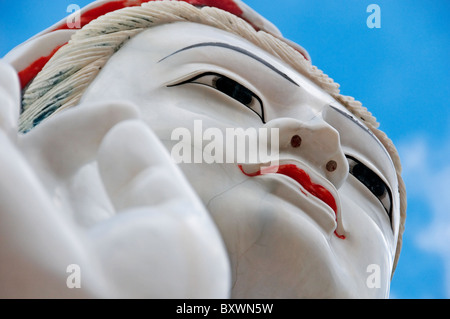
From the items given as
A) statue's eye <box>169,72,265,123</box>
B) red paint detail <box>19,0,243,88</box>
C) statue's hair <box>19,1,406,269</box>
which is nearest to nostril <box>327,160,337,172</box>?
statue's eye <box>169,72,265,123</box>

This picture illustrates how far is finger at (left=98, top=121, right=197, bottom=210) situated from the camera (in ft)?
3.49

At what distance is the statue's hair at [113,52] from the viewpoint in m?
2.13

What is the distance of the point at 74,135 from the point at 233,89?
0.96 metres

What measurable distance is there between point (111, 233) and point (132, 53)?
138cm

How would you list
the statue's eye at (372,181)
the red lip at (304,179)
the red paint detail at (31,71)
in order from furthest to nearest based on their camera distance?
the red paint detail at (31,71)
the statue's eye at (372,181)
the red lip at (304,179)

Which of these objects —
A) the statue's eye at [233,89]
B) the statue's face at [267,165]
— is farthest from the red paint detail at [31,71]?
the statue's eye at [233,89]

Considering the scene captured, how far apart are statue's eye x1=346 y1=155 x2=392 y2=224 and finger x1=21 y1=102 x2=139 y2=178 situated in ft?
4.03

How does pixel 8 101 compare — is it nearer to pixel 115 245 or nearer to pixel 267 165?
pixel 115 245

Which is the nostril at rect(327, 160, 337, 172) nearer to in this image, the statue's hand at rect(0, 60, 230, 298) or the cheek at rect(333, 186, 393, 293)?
the cheek at rect(333, 186, 393, 293)

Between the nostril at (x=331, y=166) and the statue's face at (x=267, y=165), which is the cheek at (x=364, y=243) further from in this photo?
the nostril at (x=331, y=166)

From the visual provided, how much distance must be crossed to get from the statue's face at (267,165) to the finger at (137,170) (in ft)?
1.85

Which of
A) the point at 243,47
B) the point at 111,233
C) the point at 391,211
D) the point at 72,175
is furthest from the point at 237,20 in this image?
the point at 111,233

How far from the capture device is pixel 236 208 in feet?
5.52

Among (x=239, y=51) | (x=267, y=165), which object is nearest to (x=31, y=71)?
(x=239, y=51)
